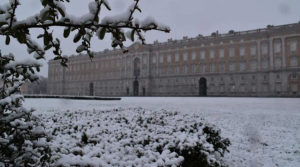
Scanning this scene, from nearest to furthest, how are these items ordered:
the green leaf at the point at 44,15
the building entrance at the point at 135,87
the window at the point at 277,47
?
the green leaf at the point at 44,15
the window at the point at 277,47
the building entrance at the point at 135,87

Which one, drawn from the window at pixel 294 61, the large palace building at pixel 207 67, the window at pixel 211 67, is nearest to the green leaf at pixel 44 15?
the large palace building at pixel 207 67

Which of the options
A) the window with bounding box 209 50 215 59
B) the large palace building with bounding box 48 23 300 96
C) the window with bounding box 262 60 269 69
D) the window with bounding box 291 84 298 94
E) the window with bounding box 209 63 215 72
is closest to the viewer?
the window with bounding box 291 84 298 94

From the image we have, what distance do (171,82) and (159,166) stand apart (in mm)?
48421

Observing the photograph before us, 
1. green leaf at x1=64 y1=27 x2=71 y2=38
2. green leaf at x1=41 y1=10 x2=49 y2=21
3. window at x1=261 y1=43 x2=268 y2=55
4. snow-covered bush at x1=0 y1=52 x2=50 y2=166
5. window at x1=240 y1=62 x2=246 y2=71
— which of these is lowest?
snow-covered bush at x1=0 y1=52 x2=50 y2=166

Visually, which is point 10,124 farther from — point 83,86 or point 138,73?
point 83,86

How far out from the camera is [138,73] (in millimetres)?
55844

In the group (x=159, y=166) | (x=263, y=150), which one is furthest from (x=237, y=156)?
(x=159, y=166)

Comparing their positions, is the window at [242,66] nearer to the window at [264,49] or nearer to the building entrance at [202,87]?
the window at [264,49]

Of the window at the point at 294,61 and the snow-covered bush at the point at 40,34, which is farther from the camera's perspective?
the window at the point at 294,61

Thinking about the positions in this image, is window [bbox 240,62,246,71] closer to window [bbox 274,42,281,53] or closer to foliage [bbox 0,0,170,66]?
window [bbox 274,42,281,53]

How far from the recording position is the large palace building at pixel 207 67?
39469mm

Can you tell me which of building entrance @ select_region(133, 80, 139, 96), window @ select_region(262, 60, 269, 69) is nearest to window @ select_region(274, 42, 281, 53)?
window @ select_region(262, 60, 269, 69)

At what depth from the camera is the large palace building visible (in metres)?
39.5

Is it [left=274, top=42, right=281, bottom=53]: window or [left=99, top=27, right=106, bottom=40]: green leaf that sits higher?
[left=274, top=42, right=281, bottom=53]: window
